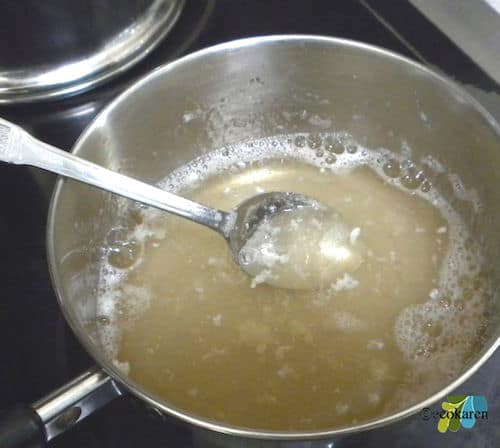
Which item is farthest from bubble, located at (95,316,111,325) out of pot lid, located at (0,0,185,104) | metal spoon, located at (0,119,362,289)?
pot lid, located at (0,0,185,104)

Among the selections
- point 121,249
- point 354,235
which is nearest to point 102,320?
point 121,249

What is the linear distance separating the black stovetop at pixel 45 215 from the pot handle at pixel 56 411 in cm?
8

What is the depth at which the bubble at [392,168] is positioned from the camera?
33.4 inches

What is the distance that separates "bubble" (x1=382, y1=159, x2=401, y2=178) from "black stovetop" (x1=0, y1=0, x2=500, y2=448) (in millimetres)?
135

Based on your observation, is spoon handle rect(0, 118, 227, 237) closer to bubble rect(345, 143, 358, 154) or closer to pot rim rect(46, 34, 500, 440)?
pot rim rect(46, 34, 500, 440)

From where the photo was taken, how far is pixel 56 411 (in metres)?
0.48

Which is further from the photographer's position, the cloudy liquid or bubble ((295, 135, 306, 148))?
bubble ((295, 135, 306, 148))

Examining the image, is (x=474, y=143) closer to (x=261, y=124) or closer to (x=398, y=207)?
(x=398, y=207)

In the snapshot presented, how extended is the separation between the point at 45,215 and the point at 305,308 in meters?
0.31

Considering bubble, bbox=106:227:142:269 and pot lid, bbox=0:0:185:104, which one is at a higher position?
pot lid, bbox=0:0:185:104

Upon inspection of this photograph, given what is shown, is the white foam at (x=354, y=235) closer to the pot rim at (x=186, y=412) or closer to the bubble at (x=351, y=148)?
the bubble at (x=351, y=148)

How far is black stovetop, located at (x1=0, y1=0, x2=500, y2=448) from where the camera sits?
637 millimetres

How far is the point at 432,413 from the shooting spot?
25.5 inches

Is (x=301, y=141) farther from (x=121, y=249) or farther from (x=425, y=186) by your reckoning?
(x=121, y=249)
